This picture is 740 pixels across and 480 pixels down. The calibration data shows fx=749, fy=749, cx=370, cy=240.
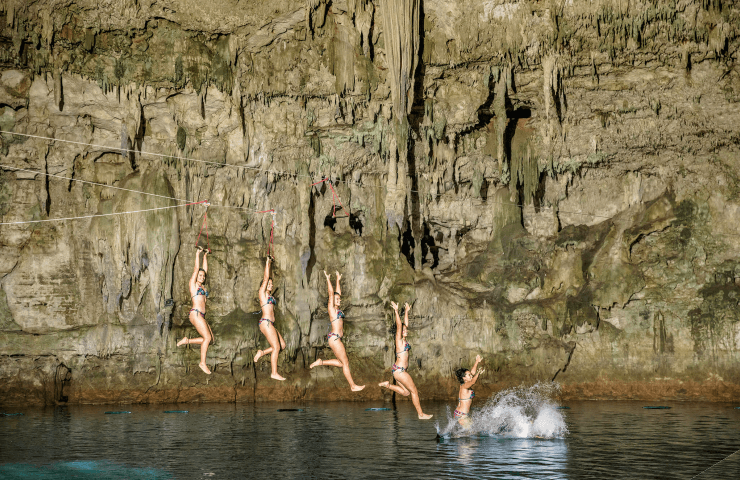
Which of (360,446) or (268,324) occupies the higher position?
(268,324)

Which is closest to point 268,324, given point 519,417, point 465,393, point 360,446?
point 360,446

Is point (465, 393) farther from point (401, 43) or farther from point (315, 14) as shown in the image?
point (315, 14)

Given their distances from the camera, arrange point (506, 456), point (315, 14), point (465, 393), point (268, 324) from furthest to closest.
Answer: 1. point (315, 14)
2. point (268, 324)
3. point (465, 393)
4. point (506, 456)

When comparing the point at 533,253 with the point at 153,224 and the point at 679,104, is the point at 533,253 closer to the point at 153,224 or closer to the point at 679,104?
the point at 679,104

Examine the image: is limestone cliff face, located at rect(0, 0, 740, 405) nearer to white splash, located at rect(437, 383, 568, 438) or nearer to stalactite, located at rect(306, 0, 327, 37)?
stalactite, located at rect(306, 0, 327, 37)

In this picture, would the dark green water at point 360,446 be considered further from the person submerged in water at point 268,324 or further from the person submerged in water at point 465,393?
the person submerged in water at point 268,324

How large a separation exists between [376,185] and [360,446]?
12.8 m

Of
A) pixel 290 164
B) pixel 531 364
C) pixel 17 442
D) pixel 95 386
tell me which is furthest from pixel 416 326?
pixel 17 442

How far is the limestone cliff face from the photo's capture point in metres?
20.7

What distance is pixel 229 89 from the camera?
2219 cm

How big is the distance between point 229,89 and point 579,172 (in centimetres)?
1113

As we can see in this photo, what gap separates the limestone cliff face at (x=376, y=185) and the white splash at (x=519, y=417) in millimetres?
580

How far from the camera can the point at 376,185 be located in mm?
24406

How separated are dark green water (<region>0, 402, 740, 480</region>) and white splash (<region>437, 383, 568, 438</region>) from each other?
0.39ft
